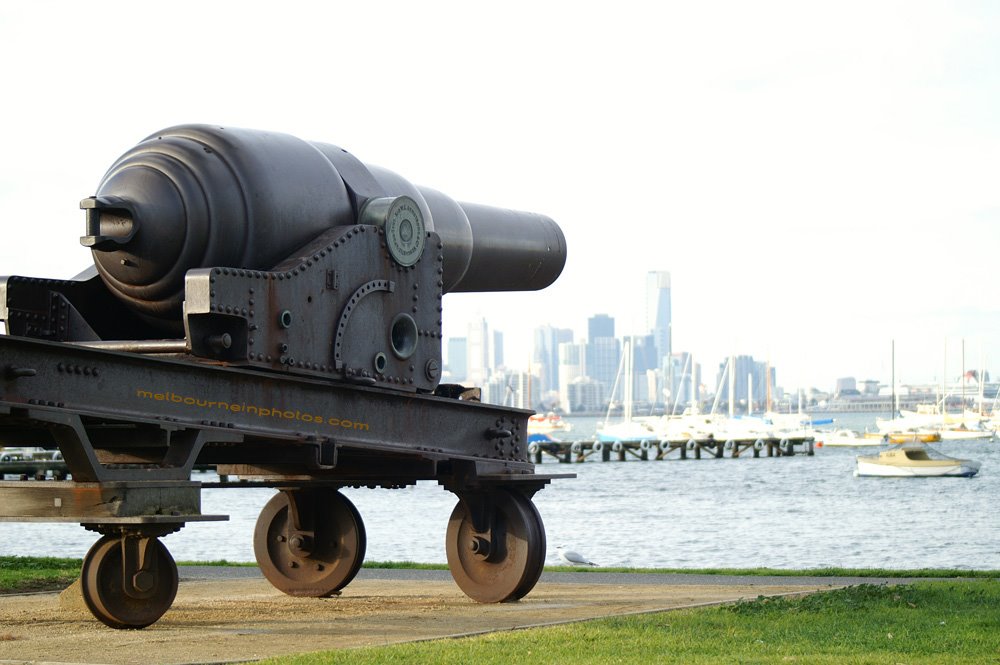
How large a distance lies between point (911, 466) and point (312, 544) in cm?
6820

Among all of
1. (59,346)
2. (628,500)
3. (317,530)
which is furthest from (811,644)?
(628,500)

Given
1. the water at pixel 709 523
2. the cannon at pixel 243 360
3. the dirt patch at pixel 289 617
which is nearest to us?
the cannon at pixel 243 360

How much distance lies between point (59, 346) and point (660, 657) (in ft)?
14.2

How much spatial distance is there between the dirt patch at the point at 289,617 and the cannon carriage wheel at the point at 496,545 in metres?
0.22

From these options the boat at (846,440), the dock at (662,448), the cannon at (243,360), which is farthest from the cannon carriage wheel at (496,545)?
the boat at (846,440)

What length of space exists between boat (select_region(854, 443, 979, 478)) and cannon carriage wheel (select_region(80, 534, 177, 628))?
2815 inches

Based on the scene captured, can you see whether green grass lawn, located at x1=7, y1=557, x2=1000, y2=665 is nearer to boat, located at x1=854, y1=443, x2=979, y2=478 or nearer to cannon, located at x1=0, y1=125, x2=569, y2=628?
cannon, located at x1=0, y1=125, x2=569, y2=628

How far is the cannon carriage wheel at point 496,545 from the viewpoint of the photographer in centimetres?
1474

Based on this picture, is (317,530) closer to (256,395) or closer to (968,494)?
(256,395)

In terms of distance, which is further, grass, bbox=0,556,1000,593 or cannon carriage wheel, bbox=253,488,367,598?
grass, bbox=0,556,1000,593

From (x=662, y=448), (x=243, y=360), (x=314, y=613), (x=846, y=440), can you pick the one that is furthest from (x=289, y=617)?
(x=846, y=440)

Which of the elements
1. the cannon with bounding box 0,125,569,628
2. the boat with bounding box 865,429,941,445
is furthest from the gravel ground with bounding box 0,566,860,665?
the boat with bounding box 865,429,941,445

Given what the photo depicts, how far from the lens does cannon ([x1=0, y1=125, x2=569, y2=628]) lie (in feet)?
35.4

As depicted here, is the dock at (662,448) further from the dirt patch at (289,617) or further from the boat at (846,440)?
the dirt patch at (289,617)
